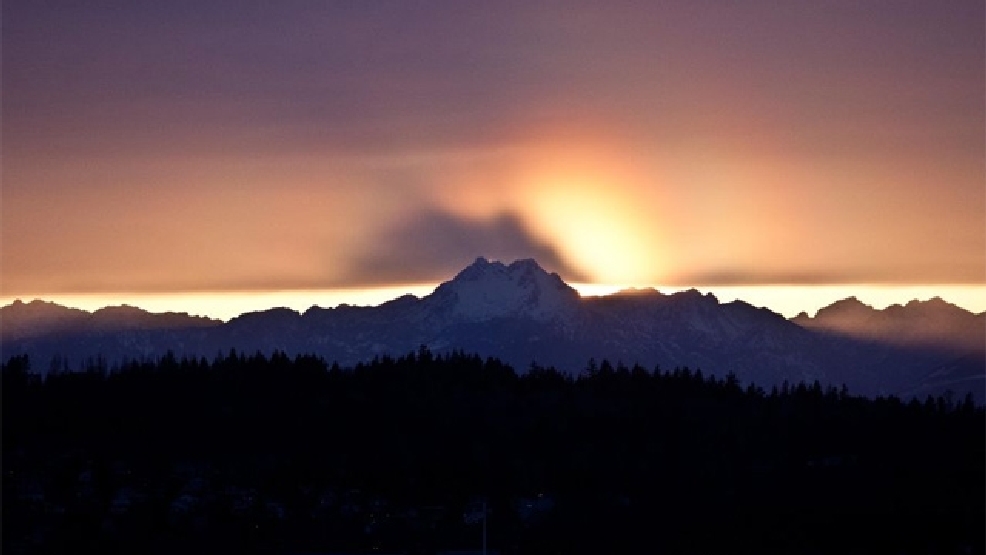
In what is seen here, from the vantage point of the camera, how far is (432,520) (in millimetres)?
178875

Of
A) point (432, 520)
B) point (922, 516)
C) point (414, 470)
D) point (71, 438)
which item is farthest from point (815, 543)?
point (71, 438)

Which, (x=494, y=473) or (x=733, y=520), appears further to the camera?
(x=494, y=473)

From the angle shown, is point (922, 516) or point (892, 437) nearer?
point (922, 516)

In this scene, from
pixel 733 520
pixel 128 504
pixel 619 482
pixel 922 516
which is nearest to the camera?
pixel 922 516

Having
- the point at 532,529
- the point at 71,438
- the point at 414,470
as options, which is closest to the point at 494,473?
the point at 414,470

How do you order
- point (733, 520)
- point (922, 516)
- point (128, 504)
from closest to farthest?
point (922, 516) < point (733, 520) < point (128, 504)

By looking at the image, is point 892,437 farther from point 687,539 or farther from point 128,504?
point 128,504

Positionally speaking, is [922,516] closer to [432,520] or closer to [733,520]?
[733,520]

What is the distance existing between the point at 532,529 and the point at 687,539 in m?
14.0

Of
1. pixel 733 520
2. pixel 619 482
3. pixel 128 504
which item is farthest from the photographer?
pixel 619 482

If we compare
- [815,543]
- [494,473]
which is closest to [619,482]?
[494,473]

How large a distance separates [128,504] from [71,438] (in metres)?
20.2

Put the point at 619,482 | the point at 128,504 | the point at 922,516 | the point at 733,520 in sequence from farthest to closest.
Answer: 1. the point at 619,482
2. the point at 128,504
3. the point at 733,520
4. the point at 922,516

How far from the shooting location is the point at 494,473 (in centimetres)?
19150
